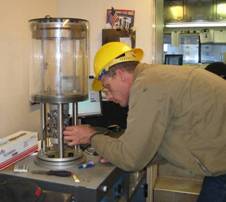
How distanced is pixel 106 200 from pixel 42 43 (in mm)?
870

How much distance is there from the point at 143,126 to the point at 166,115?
0.10 m

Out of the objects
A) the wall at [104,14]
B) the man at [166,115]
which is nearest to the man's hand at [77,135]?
the man at [166,115]

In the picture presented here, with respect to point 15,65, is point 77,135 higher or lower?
lower

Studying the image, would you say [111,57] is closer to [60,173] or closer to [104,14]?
[60,173]

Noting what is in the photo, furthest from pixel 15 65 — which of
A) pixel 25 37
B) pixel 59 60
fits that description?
pixel 59 60

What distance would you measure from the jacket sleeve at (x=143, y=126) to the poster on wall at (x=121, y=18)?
4.10 ft

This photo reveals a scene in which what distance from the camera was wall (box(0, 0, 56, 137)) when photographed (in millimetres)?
1925

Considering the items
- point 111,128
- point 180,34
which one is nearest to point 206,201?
point 111,128

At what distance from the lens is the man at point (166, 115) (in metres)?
1.34

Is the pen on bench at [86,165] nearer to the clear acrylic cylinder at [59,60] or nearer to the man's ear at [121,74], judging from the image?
the clear acrylic cylinder at [59,60]

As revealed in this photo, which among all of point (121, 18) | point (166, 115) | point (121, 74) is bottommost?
point (166, 115)

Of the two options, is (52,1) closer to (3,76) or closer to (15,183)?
(3,76)

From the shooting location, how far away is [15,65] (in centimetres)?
203

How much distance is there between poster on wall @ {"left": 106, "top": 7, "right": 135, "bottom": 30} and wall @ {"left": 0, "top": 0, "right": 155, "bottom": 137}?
37mm
